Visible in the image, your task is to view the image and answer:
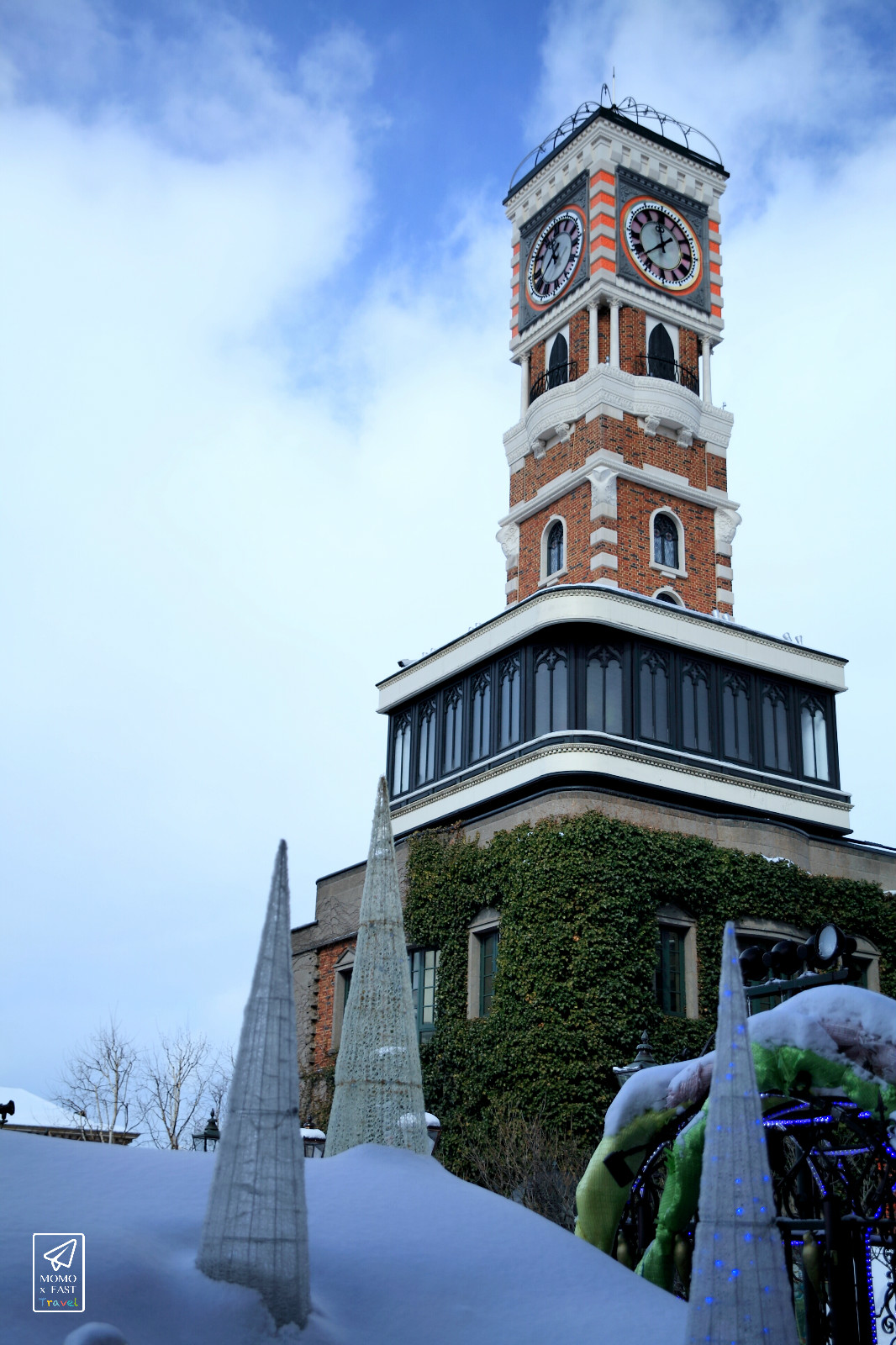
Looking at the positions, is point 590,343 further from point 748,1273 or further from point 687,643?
point 748,1273

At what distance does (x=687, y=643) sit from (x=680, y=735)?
7.39 ft

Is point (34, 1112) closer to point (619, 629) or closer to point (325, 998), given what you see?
point (325, 998)

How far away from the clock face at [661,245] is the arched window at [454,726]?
15.4 m

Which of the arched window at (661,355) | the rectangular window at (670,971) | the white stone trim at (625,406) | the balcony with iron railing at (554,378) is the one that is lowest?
the rectangular window at (670,971)

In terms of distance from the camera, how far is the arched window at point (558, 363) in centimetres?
4016

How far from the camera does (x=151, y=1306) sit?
23.0 feet

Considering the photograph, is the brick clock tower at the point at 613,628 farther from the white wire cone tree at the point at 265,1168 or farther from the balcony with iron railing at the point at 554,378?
the white wire cone tree at the point at 265,1168

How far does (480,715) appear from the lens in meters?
32.6

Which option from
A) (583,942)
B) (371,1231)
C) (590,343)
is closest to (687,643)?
(583,942)

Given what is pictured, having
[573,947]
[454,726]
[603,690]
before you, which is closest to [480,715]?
[454,726]

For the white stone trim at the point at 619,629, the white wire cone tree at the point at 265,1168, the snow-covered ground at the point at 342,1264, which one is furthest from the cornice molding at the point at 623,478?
the white wire cone tree at the point at 265,1168

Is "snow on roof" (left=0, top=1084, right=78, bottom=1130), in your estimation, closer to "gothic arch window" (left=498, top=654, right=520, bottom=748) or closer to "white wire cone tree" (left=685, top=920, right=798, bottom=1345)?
"gothic arch window" (left=498, top=654, right=520, bottom=748)

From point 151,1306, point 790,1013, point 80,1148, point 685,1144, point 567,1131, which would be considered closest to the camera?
point 151,1306

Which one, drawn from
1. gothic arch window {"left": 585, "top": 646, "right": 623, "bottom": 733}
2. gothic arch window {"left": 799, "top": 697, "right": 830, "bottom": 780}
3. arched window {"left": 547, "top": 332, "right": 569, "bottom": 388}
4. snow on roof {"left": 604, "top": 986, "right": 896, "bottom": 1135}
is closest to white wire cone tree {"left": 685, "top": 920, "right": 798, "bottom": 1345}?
snow on roof {"left": 604, "top": 986, "right": 896, "bottom": 1135}
